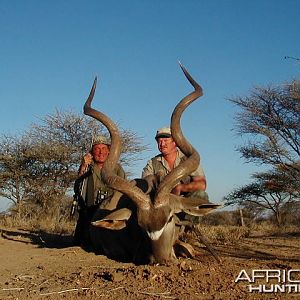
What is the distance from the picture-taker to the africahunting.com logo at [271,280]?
3.71 m

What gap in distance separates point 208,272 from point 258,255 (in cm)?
216

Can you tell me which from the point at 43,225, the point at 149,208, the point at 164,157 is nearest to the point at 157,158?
the point at 164,157

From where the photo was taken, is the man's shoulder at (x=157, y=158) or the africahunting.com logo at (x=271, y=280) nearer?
the africahunting.com logo at (x=271, y=280)

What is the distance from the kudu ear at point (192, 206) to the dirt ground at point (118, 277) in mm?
478

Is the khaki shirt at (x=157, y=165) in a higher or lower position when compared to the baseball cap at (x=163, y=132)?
lower

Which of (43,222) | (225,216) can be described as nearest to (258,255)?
(43,222)

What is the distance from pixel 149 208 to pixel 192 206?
0.59 meters

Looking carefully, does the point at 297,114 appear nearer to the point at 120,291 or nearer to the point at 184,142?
the point at 184,142

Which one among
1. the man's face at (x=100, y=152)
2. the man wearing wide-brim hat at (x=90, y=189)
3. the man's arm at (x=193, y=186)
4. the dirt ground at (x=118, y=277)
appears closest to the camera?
the dirt ground at (x=118, y=277)

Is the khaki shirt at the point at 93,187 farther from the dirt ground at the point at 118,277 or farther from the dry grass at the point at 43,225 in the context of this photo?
the dry grass at the point at 43,225

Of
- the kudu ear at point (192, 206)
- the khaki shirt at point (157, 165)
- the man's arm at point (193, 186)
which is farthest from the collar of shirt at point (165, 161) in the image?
the kudu ear at point (192, 206)

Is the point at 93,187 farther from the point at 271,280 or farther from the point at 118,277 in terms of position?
the point at 271,280

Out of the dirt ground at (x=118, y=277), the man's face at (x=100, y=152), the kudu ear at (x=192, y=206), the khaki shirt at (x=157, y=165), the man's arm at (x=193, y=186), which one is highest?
the man's face at (x=100, y=152)

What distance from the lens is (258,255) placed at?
243 inches
